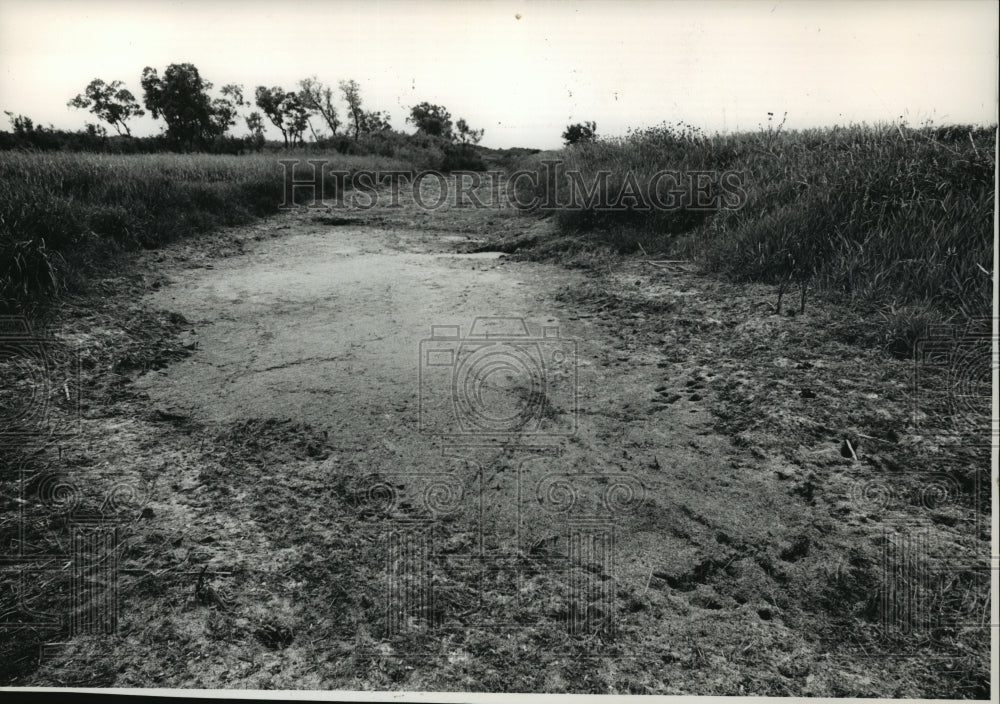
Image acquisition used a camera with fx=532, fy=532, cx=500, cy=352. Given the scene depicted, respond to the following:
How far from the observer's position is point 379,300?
4531 millimetres

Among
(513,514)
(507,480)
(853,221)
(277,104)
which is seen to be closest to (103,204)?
(277,104)

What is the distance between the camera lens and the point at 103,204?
5449 millimetres

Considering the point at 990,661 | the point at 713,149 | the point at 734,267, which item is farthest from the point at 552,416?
the point at 713,149

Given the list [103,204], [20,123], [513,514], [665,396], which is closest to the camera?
[513,514]

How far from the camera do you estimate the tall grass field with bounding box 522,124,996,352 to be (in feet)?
10.1

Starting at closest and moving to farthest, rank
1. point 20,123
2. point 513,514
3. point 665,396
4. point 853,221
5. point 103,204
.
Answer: point 513,514 < point 20,123 < point 665,396 < point 853,221 < point 103,204

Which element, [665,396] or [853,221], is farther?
[853,221]

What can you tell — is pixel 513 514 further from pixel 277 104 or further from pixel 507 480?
pixel 277 104

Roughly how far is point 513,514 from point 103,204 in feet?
18.8

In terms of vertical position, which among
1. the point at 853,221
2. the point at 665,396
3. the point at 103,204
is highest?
the point at 103,204

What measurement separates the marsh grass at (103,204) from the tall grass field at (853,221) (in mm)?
4582

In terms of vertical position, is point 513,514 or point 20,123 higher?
point 20,123

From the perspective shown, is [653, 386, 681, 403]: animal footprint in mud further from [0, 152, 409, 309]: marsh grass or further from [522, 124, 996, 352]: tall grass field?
[0, 152, 409, 309]: marsh grass

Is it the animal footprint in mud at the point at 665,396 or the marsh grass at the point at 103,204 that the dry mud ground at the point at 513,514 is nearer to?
the animal footprint in mud at the point at 665,396
